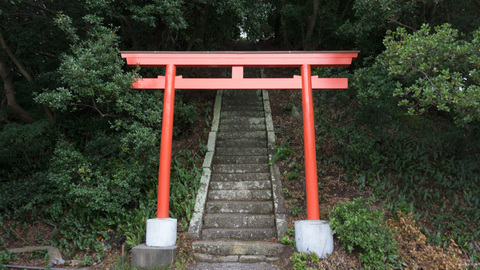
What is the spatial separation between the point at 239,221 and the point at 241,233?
0.32m

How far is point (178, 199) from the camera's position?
22.1 ft

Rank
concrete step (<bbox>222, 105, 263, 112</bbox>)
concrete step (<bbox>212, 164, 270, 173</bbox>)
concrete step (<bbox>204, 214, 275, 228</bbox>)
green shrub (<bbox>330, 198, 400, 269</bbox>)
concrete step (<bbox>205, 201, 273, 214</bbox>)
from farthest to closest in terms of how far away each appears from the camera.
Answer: concrete step (<bbox>222, 105, 263, 112</bbox>) < concrete step (<bbox>212, 164, 270, 173</bbox>) < concrete step (<bbox>205, 201, 273, 214</bbox>) < concrete step (<bbox>204, 214, 275, 228</bbox>) < green shrub (<bbox>330, 198, 400, 269</bbox>)

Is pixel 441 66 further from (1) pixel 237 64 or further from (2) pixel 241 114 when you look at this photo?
(2) pixel 241 114

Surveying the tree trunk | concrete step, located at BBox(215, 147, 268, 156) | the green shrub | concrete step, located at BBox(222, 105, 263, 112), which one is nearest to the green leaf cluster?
the green shrub

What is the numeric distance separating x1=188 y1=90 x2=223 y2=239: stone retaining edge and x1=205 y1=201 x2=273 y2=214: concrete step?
211 millimetres

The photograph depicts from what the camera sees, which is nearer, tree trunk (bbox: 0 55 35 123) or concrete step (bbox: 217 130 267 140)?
tree trunk (bbox: 0 55 35 123)

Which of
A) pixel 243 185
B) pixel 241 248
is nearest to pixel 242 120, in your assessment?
pixel 243 185

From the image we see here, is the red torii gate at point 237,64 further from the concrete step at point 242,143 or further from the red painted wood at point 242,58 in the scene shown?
the concrete step at point 242,143

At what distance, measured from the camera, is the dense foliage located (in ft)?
18.3

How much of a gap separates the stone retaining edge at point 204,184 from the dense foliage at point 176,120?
25cm

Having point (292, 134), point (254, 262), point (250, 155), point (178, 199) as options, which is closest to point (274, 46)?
point (292, 134)

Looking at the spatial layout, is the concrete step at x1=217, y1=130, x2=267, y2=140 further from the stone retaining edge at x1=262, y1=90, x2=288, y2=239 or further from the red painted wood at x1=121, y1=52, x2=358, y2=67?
the red painted wood at x1=121, y1=52, x2=358, y2=67

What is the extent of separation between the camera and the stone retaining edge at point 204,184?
6055 mm

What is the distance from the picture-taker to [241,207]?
6605mm
